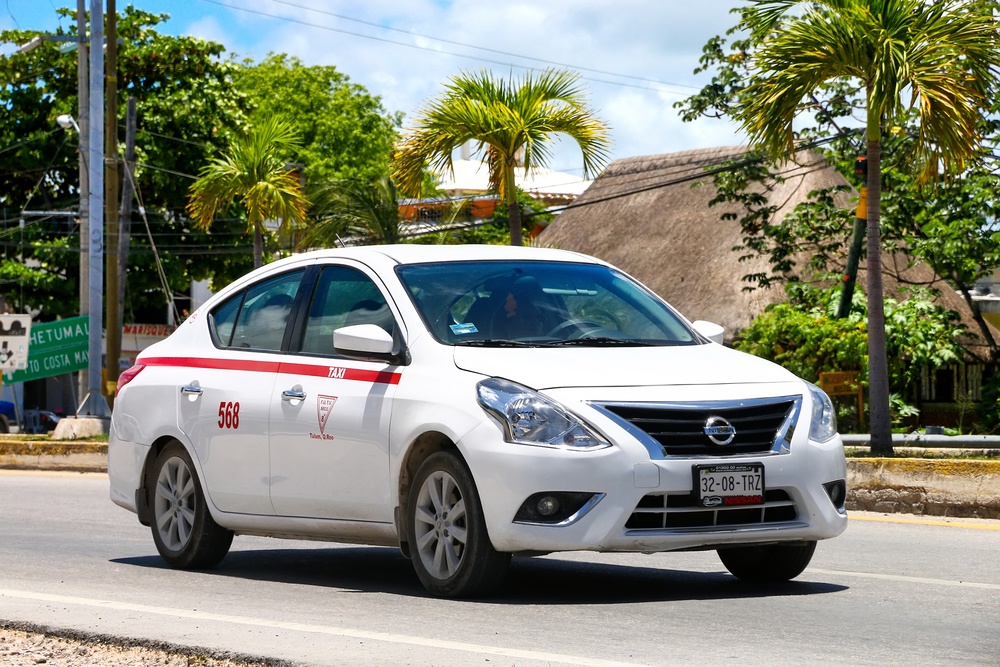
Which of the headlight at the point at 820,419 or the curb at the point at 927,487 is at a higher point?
the headlight at the point at 820,419

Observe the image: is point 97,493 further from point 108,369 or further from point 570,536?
point 108,369

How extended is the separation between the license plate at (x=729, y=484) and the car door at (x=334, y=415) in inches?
61.7

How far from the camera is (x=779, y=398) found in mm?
7391

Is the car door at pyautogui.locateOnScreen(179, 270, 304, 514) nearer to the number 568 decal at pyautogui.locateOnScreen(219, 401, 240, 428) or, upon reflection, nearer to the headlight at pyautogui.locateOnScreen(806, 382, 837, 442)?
the number 568 decal at pyautogui.locateOnScreen(219, 401, 240, 428)

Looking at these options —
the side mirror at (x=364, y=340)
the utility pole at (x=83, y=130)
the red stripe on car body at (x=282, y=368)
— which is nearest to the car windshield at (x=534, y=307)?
the side mirror at (x=364, y=340)

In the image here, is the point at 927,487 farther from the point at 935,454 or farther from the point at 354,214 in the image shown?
the point at 354,214

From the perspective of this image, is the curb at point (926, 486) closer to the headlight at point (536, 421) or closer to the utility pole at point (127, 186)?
the headlight at point (536, 421)

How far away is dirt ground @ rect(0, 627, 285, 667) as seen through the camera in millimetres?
5898

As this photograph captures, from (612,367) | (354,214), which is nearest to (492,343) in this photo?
(612,367)

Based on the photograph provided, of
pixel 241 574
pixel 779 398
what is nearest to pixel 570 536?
pixel 779 398

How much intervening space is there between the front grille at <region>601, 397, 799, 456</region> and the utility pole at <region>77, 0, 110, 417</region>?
20.5 m

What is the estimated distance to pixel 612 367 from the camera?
7312mm

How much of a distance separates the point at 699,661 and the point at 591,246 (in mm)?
33179

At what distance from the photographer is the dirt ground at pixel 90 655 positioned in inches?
232
